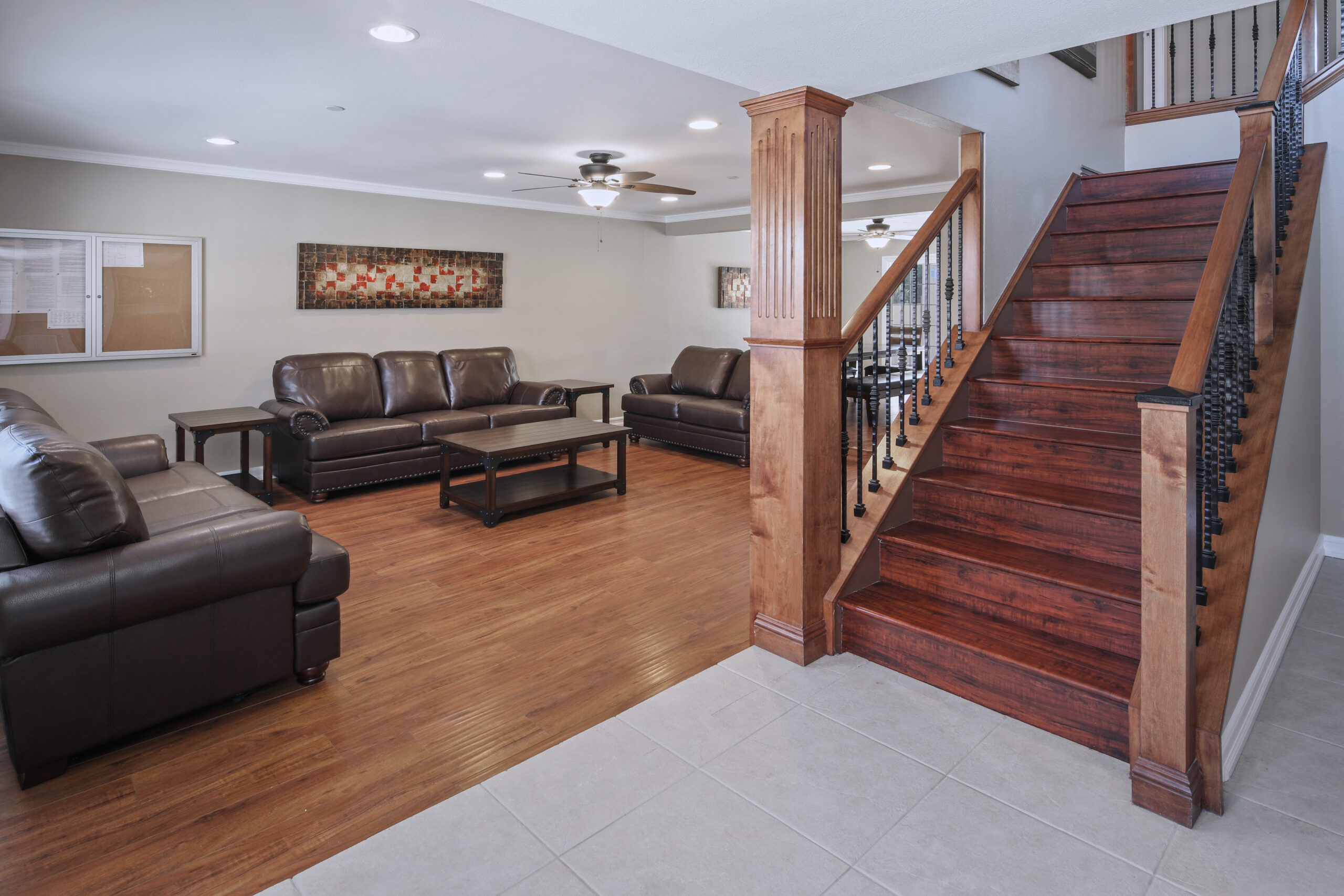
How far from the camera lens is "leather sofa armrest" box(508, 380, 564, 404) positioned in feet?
22.0

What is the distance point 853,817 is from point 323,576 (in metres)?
1.86

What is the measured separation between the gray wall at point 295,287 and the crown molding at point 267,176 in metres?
0.05

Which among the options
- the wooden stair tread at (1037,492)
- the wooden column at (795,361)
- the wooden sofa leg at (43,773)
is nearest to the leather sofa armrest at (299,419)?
the wooden sofa leg at (43,773)

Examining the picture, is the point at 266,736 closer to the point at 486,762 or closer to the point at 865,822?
the point at 486,762

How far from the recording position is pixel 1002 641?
2.38 metres

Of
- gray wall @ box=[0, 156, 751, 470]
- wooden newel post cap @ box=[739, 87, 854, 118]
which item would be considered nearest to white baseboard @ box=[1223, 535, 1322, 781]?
wooden newel post cap @ box=[739, 87, 854, 118]

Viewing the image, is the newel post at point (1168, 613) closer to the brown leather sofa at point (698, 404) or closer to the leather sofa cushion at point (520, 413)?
the brown leather sofa at point (698, 404)

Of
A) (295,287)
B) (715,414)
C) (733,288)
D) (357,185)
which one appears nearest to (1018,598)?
(715,414)

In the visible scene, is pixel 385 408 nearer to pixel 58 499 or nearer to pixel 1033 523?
pixel 58 499

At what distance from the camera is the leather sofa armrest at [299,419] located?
17.1 ft

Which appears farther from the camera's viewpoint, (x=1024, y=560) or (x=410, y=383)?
(x=410, y=383)

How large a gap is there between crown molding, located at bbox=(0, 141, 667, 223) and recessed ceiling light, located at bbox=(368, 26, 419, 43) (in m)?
3.31

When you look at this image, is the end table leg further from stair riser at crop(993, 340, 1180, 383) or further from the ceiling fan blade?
stair riser at crop(993, 340, 1180, 383)

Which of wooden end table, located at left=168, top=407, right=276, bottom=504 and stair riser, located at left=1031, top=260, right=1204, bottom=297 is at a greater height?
stair riser, located at left=1031, top=260, right=1204, bottom=297
